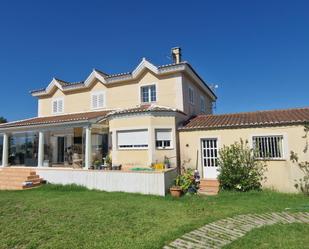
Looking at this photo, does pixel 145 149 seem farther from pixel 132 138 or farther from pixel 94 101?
pixel 94 101

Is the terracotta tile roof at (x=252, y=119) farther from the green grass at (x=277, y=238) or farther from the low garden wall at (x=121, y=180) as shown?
the green grass at (x=277, y=238)

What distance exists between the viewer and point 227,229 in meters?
9.00

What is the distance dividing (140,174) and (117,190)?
2.29 m

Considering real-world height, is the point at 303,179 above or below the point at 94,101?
below

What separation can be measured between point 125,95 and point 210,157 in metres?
10.9

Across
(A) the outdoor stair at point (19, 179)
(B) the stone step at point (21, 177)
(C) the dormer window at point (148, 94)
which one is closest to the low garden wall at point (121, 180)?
(A) the outdoor stair at point (19, 179)

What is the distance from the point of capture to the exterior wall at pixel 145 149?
1925 centimetres

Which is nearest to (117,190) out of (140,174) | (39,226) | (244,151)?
(140,174)

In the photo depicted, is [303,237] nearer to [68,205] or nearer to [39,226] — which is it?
[39,226]

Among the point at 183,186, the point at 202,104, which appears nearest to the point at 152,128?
the point at 183,186

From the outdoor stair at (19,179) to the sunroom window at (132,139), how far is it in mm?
8100

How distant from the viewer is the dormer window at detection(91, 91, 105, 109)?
26.2 meters

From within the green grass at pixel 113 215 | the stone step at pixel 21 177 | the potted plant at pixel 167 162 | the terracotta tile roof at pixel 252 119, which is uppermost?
the terracotta tile roof at pixel 252 119

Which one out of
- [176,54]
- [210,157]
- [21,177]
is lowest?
[21,177]
